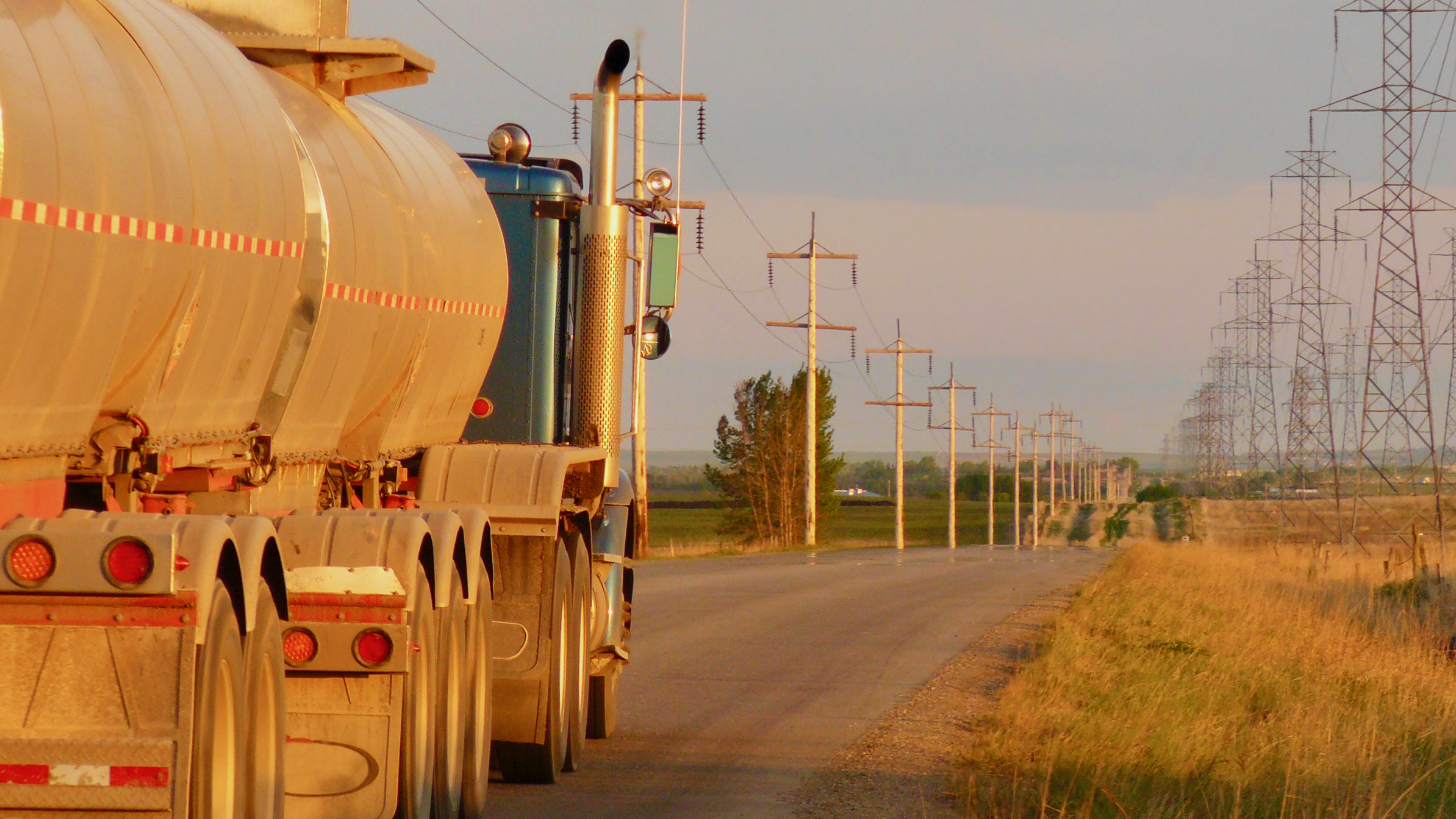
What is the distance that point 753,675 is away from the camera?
556 inches

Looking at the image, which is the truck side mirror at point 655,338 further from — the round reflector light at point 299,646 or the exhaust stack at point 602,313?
the round reflector light at point 299,646

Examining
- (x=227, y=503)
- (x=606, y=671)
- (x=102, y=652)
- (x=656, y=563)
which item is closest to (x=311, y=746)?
(x=227, y=503)

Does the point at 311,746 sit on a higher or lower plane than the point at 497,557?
lower

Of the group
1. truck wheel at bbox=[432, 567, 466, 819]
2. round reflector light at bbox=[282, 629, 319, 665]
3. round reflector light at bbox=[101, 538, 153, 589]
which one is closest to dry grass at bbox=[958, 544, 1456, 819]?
truck wheel at bbox=[432, 567, 466, 819]

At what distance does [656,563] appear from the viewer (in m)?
30.5

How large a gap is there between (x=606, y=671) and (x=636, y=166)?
85.4 ft

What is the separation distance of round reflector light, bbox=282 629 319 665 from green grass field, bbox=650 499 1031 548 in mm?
74178

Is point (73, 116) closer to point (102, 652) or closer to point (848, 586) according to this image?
point (102, 652)

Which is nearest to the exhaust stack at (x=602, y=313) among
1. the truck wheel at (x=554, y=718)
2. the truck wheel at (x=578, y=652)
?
the truck wheel at (x=578, y=652)

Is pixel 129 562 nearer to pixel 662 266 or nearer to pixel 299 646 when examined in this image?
pixel 299 646

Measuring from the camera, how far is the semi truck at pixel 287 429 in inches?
159

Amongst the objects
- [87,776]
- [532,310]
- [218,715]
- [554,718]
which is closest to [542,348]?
[532,310]

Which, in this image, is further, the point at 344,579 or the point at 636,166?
the point at 636,166

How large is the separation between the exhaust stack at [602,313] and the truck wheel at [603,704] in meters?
1.19
